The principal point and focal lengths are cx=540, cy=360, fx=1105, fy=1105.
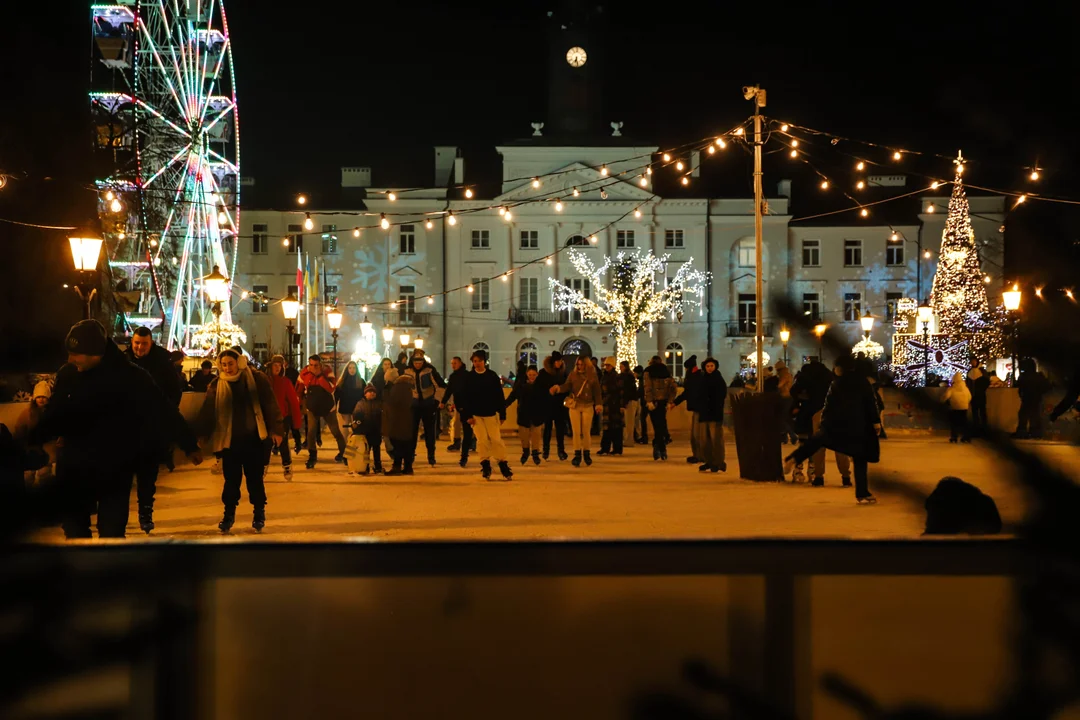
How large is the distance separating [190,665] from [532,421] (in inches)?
634

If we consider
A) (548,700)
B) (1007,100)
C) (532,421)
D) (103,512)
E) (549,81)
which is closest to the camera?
(1007,100)

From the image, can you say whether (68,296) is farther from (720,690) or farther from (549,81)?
(549,81)

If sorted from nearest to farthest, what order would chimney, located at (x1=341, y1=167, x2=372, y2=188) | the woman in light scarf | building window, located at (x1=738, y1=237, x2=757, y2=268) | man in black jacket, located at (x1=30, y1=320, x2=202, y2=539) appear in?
man in black jacket, located at (x1=30, y1=320, x2=202, y2=539), the woman in light scarf, building window, located at (x1=738, y1=237, x2=757, y2=268), chimney, located at (x1=341, y1=167, x2=372, y2=188)

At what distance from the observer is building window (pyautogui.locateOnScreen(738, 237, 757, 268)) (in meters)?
62.1

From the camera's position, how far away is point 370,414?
16016 mm

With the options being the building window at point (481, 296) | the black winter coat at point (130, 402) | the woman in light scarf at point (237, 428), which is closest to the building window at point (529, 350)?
the building window at point (481, 296)

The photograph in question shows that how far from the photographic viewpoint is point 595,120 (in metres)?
60.8

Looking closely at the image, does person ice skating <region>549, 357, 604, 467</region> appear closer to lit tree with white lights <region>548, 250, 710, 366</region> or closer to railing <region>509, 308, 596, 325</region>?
lit tree with white lights <region>548, 250, 710, 366</region>

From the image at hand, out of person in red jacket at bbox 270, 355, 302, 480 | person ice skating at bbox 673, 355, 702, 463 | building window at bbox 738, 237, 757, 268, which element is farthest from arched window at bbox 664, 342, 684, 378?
person in red jacket at bbox 270, 355, 302, 480

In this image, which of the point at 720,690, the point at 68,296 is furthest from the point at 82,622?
the point at 68,296

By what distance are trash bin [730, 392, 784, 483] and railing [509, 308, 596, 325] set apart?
45.6 metres

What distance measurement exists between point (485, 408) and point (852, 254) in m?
50.9

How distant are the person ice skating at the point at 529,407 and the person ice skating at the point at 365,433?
2275mm

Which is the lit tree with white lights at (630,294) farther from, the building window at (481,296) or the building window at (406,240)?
the building window at (406,240)
